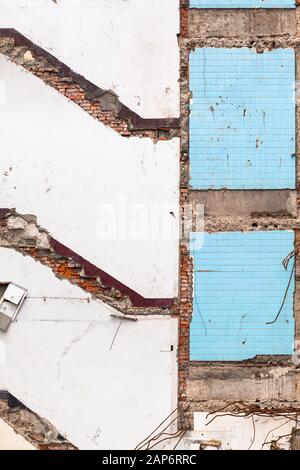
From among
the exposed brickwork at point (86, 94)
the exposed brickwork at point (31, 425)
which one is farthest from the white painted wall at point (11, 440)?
the exposed brickwork at point (86, 94)

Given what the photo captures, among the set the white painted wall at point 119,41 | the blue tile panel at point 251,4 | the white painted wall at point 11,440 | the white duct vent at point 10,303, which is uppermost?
the blue tile panel at point 251,4

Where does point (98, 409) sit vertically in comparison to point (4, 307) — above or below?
below

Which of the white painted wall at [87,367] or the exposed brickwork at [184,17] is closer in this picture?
the white painted wall at [87,367]

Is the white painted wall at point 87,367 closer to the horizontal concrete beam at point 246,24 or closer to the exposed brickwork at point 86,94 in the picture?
the exposed brickwork at point 86,94

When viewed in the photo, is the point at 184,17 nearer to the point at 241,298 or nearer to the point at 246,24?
the point at 246,24
